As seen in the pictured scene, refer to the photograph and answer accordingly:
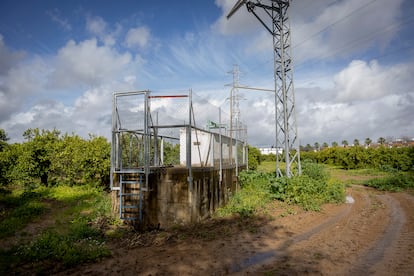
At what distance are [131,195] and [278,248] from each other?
532cm

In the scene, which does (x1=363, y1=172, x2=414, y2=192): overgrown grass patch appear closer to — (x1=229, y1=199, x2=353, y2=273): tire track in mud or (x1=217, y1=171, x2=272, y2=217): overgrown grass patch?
(x1=217, y1=171, x2=272, y2=217): overgrown grass patch

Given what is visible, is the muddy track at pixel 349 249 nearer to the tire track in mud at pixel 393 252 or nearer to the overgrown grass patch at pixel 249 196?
the tire track in mud at pixel 393 252

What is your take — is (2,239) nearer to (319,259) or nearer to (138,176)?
(138,176)

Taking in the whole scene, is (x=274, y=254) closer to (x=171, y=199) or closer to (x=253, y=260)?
(x=253, y=260)

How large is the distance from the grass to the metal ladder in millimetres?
783

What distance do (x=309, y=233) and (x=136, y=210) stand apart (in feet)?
18.7

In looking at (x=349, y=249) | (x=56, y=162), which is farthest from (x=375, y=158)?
(x=56, y=162)

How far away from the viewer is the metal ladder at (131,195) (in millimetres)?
8648

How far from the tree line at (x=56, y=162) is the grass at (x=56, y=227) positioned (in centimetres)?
87

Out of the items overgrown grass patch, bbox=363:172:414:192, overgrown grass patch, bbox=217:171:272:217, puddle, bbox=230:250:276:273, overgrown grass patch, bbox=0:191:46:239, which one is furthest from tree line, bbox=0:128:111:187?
overgrown grass patch, bbox=363:172:414:192

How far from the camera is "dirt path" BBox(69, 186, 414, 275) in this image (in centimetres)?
510

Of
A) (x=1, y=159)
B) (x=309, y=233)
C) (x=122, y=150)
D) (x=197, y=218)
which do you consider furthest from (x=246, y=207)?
(x=1, y=159)

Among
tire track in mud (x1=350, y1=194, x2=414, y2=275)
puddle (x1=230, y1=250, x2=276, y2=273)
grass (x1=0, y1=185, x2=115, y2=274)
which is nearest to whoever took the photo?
tire track in mud (x1=350, y1=194, x2=414, y2=275)

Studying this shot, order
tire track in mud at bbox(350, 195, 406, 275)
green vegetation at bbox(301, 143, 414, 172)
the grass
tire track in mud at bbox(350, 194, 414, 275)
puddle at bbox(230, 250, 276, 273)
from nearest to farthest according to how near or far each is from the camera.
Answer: tire track in mud at bbox(350, 194, 414, 275) < tire track in mud at bbox(350, 195, 406, 275) < puddle at bbox(230, 250, 276, 273) < the grass < green vegetation at bbox(301, 143, 414, 172)
